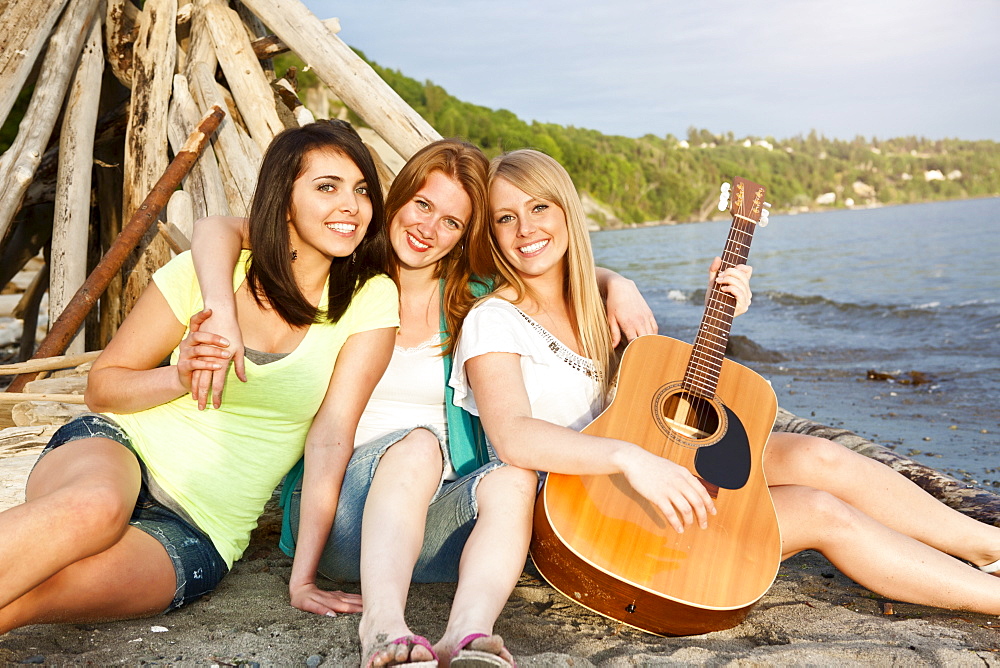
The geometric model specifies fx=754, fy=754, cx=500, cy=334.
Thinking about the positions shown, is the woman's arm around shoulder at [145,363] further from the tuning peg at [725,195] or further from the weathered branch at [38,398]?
the tuning peg at [725,195]

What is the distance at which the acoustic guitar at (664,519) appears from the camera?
7.34 feet

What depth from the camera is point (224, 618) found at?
8.21 ft

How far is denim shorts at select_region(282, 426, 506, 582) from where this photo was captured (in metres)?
2.54

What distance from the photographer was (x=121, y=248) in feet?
16.1

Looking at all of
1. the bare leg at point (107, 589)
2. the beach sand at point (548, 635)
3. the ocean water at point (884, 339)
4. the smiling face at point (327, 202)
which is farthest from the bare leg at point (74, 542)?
the ocean water at point (884, 339)

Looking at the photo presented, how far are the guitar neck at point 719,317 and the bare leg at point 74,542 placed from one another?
77.3 inches

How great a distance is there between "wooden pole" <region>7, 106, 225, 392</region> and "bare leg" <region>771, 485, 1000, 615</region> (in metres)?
4.29

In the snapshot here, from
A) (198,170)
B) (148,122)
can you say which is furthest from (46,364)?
(148,122)

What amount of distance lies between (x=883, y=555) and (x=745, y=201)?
61.0 inches

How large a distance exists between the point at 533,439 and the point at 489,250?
1005mm

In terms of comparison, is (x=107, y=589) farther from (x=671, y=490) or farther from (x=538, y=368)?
(x=671, y=490)

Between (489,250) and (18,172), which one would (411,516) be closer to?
(489,250)

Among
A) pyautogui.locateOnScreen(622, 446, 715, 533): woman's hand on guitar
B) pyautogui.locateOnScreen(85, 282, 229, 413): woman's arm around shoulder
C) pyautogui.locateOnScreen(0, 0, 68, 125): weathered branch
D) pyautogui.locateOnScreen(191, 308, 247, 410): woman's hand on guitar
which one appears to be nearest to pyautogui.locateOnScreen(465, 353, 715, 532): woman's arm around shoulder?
pyautogui.locateOnScreen(622, 446, 715, 533): woman's hand on guitar

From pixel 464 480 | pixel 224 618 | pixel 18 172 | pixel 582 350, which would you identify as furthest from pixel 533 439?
pixel 18 172
